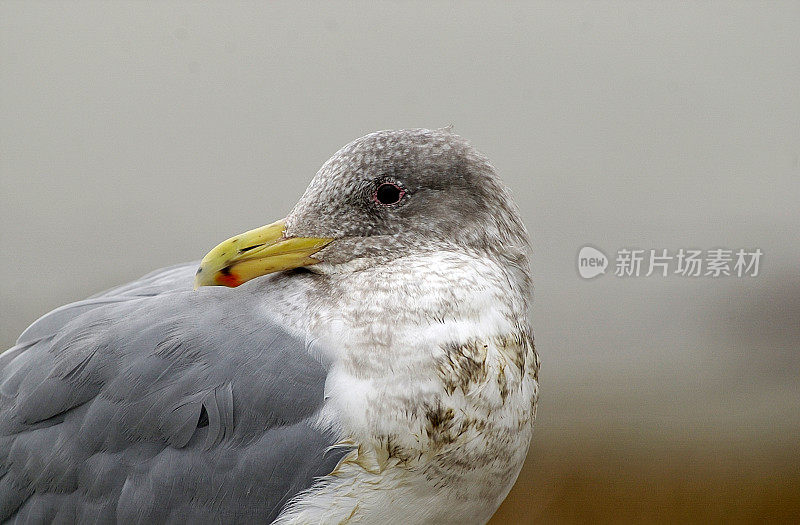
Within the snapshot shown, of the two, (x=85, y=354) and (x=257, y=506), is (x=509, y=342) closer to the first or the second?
(x=257, y=506)

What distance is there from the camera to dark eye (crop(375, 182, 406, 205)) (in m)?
0.86

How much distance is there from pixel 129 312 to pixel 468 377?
40 centimetres

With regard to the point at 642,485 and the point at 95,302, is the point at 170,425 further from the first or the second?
the point at 642,485

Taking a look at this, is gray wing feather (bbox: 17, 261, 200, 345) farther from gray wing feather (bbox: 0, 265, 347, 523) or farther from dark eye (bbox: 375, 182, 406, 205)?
dark eye (bbox: 375, 182, 406, 205)

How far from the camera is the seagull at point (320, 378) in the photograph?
791 mm

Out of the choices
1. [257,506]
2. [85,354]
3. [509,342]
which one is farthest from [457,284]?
[85,354]
